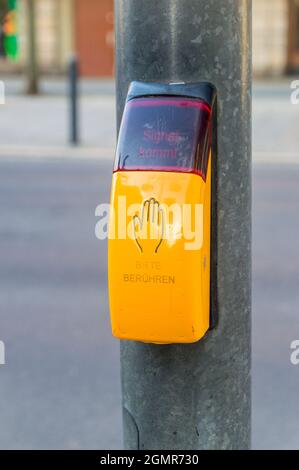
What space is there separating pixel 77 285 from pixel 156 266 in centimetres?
433

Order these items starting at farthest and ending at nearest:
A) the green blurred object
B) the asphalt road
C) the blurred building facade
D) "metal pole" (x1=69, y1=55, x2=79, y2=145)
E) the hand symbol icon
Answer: the blurred building facade < the green blurred object < "metal pole" (x1=69, y1=55, x2=79, y2=145) < the asphalt road < the hand symbol icon

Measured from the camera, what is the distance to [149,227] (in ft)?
5.53

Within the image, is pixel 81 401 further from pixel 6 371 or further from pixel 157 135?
pixel 157 135

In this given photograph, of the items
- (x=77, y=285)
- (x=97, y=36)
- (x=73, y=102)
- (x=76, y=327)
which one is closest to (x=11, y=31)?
(x=97, y=36)

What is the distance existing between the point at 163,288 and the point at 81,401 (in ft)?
8.89

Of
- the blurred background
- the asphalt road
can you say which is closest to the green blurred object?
the blurred background

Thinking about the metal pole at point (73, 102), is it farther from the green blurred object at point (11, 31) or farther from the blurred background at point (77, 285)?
the green blurred object at point (11, 31)

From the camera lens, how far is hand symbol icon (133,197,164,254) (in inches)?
66.0

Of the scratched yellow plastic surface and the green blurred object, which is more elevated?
the scratched yellow plastic surface

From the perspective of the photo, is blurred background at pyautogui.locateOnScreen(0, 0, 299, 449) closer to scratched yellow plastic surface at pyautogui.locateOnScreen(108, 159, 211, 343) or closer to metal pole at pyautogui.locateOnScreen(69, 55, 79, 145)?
metal pole at pyautogui.locateOnScreen(69, 55, 79, 145)

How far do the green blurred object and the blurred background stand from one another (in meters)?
8.46

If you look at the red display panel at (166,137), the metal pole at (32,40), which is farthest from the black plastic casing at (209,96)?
the metal pole at (32,40)

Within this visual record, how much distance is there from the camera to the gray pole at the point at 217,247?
174 centimetres
